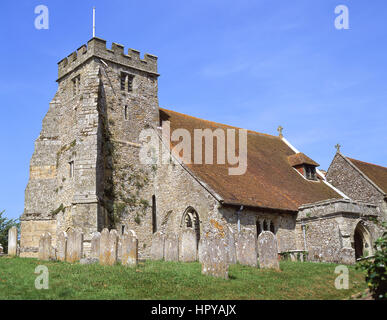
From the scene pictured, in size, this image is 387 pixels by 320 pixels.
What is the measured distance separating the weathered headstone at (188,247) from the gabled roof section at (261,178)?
3.24 metres

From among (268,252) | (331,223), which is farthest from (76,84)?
(331,223)

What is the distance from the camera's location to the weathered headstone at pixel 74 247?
15.5 m

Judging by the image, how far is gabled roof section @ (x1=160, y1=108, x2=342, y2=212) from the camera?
21250mm

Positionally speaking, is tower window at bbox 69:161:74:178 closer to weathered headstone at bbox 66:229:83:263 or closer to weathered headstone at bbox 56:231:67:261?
weathered headstone at bbox 56:231:67:261

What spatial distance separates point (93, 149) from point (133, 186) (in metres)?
2.99

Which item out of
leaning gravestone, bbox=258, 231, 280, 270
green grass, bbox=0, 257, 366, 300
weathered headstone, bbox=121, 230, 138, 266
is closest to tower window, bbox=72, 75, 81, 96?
green grass, bbox=0, 257, 366, 300

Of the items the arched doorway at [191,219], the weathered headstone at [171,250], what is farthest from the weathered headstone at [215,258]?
the arched doorway at [191,219]

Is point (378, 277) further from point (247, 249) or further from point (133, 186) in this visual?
point (133, 186)

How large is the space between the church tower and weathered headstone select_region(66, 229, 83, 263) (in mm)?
3846

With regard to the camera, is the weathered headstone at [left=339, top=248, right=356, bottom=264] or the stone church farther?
the stone church

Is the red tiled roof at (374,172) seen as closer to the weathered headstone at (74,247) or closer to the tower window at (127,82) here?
the tower window at (127,82)
